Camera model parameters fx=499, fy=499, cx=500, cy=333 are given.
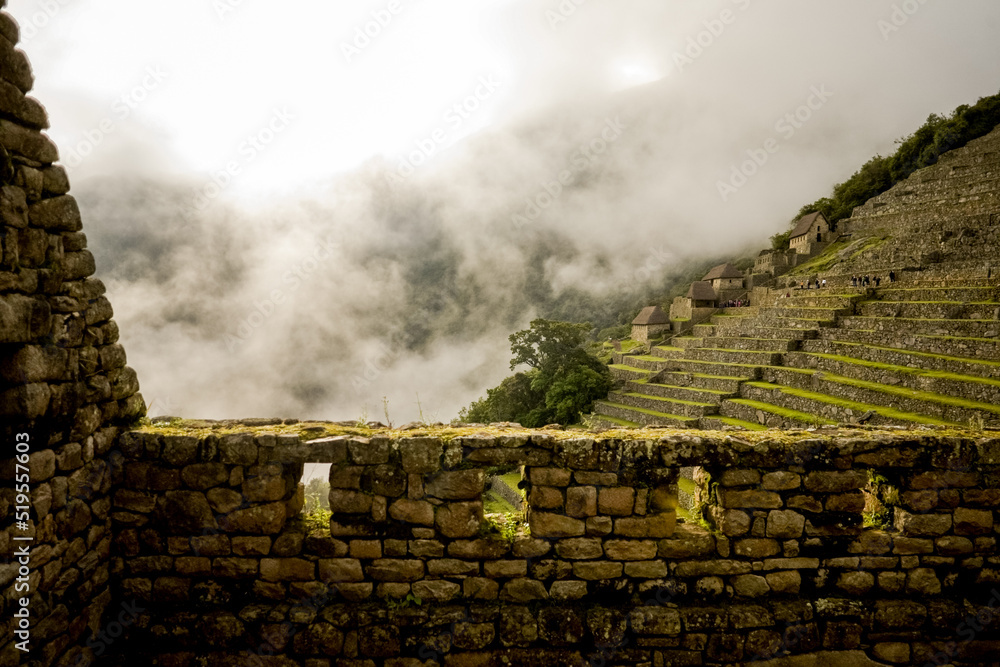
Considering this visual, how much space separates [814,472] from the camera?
14.1ft

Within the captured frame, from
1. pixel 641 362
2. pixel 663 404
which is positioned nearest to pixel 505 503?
pixel 663 404

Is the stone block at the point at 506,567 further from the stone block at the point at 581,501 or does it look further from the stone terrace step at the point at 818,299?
the stone terrace step at the point at 818,299

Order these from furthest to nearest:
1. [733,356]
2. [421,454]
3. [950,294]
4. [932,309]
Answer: [733,356] < [950,294] < [932,309] < [421,454]

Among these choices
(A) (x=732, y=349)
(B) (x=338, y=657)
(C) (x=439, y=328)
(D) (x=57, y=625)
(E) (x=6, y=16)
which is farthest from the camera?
(C) (x=439, y=328)

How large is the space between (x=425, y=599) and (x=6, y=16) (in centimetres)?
526

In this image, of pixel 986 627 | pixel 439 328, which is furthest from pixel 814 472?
pixel 439 328

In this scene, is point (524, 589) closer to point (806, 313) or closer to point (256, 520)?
point (256, 520)

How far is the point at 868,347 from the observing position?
76.7 feet

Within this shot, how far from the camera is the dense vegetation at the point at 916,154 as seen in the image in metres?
60.9

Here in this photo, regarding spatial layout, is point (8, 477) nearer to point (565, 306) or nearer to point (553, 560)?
point (553, 560)

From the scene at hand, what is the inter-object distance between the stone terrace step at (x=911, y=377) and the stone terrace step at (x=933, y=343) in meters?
1.64

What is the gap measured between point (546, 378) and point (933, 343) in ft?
86.1

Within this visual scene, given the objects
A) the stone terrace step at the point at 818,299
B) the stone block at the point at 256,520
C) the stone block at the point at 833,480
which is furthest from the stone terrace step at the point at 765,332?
the stone block at the point at 256,520

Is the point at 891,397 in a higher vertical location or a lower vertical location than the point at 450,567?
lower
